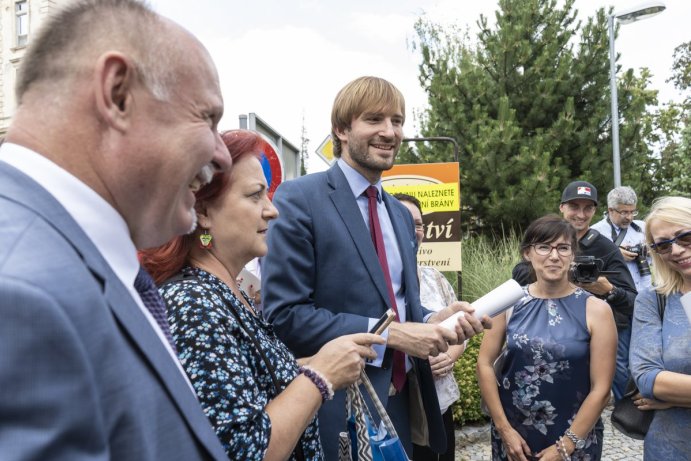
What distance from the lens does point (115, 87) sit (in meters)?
0.78

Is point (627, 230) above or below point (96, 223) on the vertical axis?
below

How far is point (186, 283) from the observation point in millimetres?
1471

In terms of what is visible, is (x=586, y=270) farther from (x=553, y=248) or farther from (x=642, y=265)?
(x=642, y=265)

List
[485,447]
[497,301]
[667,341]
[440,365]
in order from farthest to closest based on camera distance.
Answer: [485,447] < [440,365] < [667,341] < [497,301]

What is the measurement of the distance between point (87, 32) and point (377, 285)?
1656mm

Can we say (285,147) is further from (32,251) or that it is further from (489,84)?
(489,84)

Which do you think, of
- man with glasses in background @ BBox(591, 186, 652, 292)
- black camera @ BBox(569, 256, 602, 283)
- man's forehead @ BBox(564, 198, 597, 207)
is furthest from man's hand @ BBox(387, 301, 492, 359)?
man with glasses in background @ BBox(591, 186, 652, 292)

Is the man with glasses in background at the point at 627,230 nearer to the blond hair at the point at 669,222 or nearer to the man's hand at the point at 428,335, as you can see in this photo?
the blond hair at the point at 669,222

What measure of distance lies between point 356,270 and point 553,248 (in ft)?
4.44

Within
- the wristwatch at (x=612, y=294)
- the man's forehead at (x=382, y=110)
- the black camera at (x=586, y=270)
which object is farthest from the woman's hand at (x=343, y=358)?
the wristwatch at (x=612, y=294)

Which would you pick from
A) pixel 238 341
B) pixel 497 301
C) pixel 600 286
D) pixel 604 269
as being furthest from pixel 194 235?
pixel 604 269

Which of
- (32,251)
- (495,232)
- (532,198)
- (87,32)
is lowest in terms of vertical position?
(495,232)

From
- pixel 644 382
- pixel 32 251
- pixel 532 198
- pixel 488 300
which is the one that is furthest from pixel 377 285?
pixel 532 198

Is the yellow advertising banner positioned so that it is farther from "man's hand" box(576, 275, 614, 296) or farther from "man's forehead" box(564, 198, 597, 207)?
"man's hand" box(576, 275, 614, 296)
